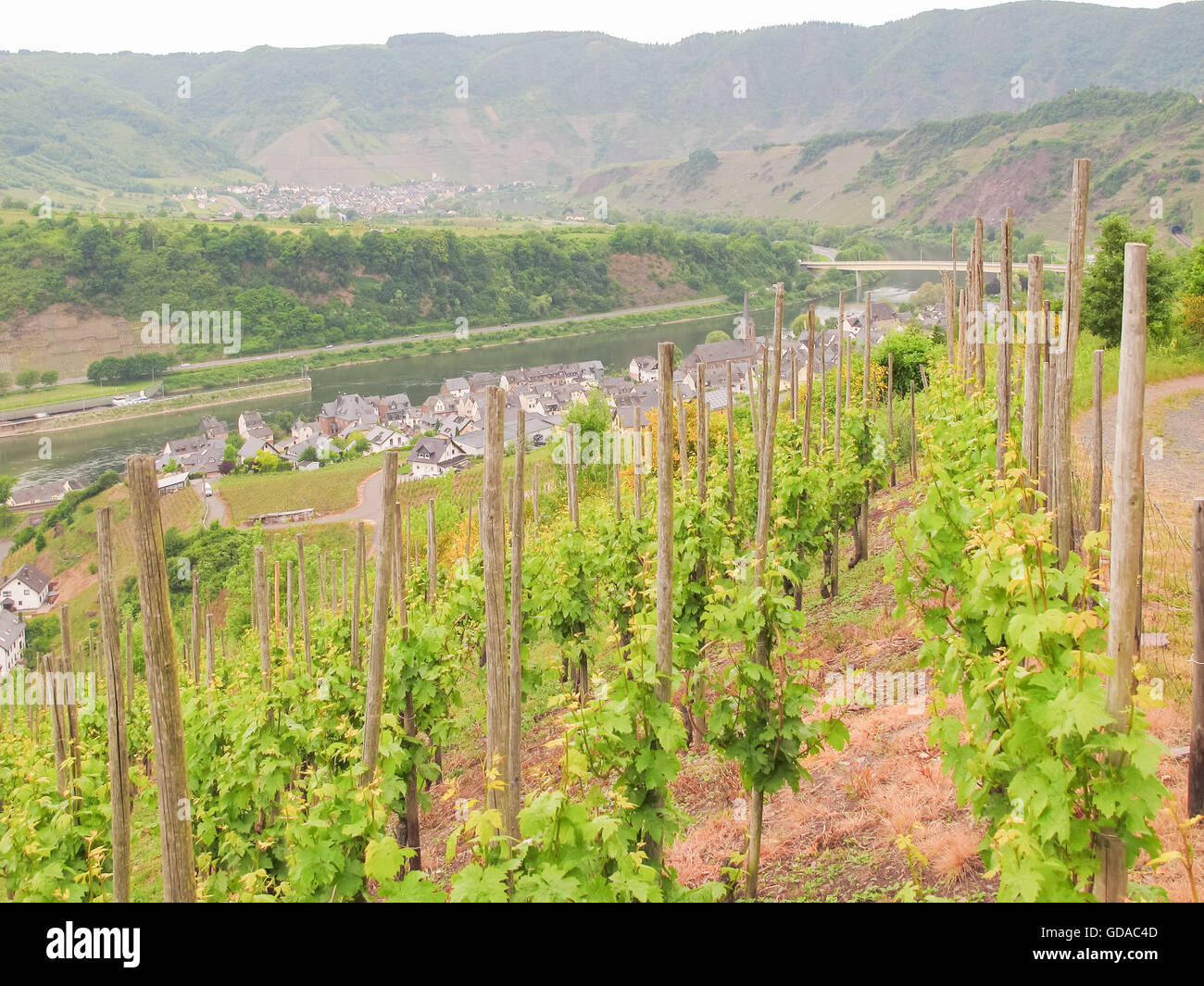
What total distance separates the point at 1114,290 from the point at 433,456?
123 feet

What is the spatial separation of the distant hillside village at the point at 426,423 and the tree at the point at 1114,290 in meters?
26.6

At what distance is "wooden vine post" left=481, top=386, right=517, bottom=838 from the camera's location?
4211 millimetres

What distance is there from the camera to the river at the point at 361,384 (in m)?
55.6

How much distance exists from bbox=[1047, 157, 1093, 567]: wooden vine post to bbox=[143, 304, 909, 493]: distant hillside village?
4060 centimetres

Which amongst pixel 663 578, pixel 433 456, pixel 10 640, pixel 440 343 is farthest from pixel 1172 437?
pixel 440 343

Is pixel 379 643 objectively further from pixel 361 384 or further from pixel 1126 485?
pixel 361 384

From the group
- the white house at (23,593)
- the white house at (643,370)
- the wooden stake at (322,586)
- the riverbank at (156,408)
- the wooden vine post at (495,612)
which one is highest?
the wooden vine post at (495,612)

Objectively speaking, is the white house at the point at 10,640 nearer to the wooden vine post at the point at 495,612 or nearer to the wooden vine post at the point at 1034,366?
the wooden vine post at the point at 495,612

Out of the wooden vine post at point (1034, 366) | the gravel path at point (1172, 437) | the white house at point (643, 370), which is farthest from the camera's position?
the white house at point (643, 370)

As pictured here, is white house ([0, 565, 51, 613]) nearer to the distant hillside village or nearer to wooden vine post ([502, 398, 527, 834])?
the distant hillside village

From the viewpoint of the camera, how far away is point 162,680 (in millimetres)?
3189

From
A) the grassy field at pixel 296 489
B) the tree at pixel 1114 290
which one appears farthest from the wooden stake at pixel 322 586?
the grassy field at pixel 296 489

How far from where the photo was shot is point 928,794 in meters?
5.66

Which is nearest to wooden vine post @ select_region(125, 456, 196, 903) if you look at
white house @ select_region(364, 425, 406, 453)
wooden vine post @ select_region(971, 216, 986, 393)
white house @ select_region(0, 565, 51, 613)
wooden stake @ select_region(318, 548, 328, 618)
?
wooden vine post @ select_region(971, 216, 986, 393)
